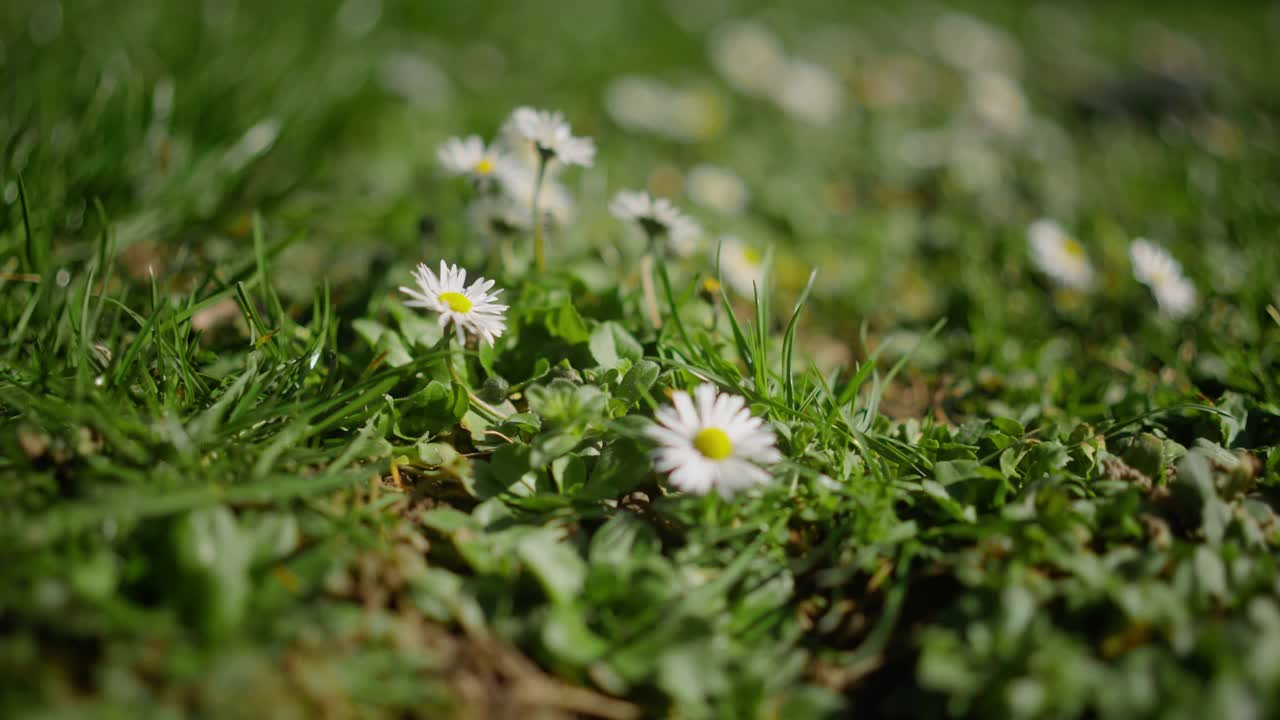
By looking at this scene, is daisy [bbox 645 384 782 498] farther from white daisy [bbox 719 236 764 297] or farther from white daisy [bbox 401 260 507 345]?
white daisy [bbox 719 236 764 297]

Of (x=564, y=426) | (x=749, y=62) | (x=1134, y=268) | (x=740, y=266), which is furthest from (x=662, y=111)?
(x=564, y=426)

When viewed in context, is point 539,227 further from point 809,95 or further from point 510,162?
point 809,95

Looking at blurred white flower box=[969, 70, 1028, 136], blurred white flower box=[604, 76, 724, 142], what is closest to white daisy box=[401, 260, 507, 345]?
blurred white flower box=[604, 76, 724, 142]

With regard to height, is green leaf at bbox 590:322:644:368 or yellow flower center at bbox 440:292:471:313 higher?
yellow flower center at bbox 440:292:471:313

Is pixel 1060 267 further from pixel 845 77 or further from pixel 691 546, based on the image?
pixel 845 77

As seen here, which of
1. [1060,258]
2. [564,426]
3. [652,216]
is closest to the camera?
[564,426]

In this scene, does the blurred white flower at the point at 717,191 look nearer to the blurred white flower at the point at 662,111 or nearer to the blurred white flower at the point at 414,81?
the blurred white flower at the point at 662,111
